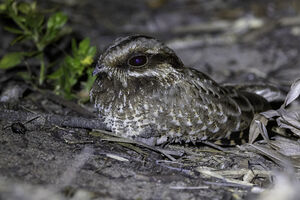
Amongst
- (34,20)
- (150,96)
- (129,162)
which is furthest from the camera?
(34,20)

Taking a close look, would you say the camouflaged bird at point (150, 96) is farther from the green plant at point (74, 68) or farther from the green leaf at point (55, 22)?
the green leaf at point (55, 22)

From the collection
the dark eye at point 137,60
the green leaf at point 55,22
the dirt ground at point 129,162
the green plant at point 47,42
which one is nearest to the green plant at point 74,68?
the green plant at point 47,42

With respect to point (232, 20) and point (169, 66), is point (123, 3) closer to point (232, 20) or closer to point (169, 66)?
point (232, 20)

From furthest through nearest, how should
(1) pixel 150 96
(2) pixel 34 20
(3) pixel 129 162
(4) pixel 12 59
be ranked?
(4) pixel 12 59 < (2) pixel 34 20 < (1) pixel 150 96 < (3) pixel 129 162

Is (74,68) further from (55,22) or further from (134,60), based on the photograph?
(134,60)

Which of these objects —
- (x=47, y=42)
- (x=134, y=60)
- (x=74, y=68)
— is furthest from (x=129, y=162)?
(x=47, y=42)

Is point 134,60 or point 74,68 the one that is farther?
point 74,68

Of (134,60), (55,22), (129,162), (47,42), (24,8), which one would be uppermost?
(24,8)
